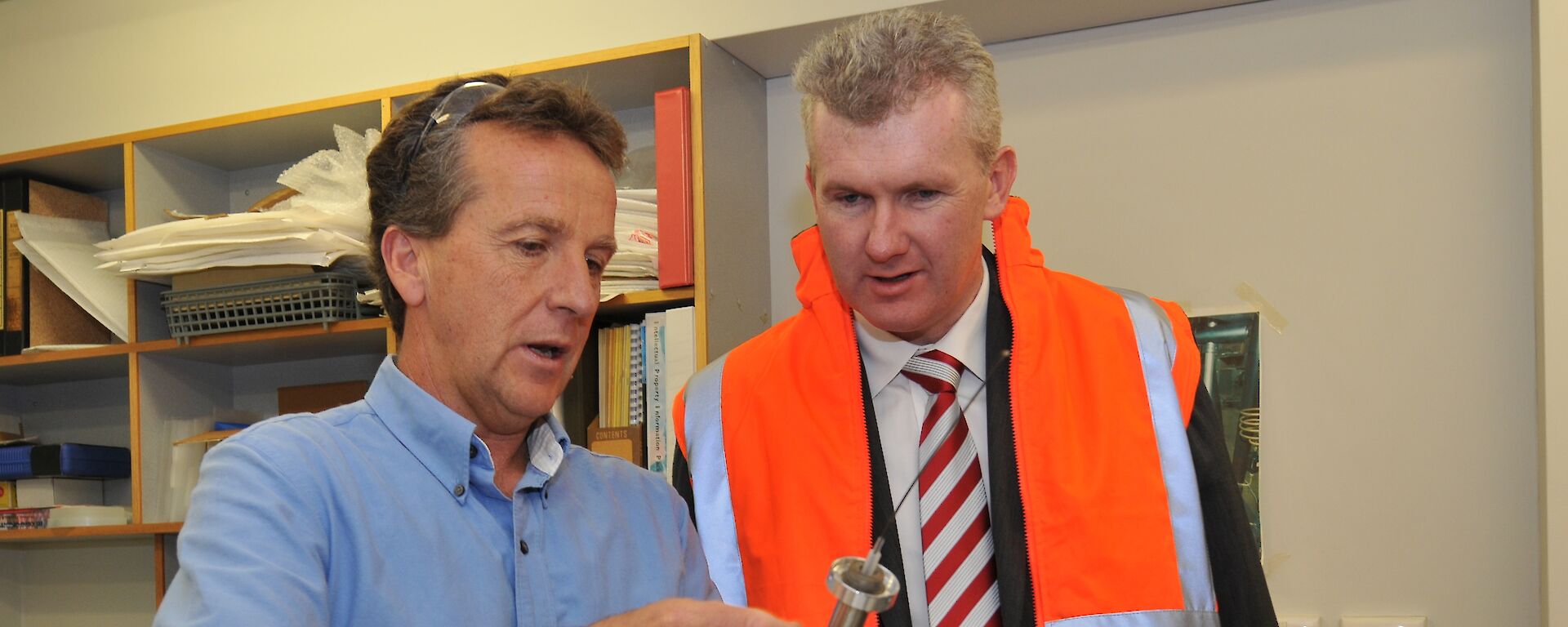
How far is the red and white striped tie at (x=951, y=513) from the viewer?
151 cm

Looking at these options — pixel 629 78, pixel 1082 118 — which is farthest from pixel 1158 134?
pixel 629 78

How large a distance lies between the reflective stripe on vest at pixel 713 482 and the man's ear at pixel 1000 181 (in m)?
0.42

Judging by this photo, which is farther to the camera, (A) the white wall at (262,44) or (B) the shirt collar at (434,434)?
(A) the white wall at (262,44)

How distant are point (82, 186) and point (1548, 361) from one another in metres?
3.06

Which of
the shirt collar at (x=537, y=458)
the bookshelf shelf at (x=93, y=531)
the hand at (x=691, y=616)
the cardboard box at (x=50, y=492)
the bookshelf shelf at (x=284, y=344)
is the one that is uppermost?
the bookshelf shelf at (x=284, y=344)

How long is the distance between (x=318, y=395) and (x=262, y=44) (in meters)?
0.80

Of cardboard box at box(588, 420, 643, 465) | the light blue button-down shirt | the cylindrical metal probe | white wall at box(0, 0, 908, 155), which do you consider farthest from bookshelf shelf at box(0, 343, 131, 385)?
the cylindrical metal probe

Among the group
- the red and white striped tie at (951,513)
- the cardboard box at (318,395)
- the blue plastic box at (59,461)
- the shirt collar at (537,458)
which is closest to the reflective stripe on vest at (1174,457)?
the red and white striped tie at (951,513)

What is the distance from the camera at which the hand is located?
112 cm

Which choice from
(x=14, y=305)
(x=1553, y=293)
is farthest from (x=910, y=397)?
(x=14, y=305)

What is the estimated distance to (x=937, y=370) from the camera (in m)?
1.60

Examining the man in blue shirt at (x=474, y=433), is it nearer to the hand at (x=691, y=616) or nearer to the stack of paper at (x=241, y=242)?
the hand at (x=691, y=616)

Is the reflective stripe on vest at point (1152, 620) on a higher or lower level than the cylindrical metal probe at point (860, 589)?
lower

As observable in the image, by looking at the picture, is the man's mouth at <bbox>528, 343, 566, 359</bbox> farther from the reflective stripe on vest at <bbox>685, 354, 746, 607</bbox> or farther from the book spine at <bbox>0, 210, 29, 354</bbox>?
the book spine at <bbox>0, 210, 29, 354</bbox>
